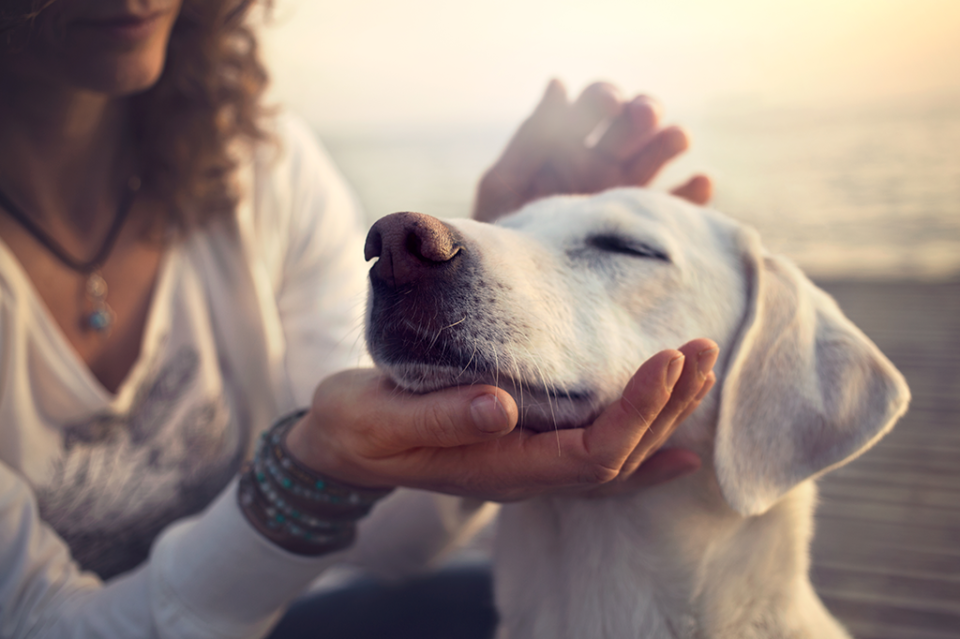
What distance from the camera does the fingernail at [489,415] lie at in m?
0.93

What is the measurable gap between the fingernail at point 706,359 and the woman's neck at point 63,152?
169 centimetres

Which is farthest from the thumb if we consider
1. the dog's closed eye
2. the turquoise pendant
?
the turquoise pendant

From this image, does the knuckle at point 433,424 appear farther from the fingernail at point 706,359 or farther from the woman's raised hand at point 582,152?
the woman's raised hand at point 582,152

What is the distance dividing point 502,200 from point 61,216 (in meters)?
1.34

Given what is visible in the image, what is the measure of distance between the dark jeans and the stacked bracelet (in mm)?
771

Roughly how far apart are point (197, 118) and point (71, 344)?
2.67ft

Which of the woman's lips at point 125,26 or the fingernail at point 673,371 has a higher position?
the woman's lips at point 125,26

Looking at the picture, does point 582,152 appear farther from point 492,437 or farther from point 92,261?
point 92,261

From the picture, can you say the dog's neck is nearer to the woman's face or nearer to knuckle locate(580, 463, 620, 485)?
knuckle locate(580, 463, 620, 485)

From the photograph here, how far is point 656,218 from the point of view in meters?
1.38

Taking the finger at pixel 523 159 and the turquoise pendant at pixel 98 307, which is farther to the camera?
the finger at pixel 523 159

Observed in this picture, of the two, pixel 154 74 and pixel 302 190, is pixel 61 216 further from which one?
pixel 302 190

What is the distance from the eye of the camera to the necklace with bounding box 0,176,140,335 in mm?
1686

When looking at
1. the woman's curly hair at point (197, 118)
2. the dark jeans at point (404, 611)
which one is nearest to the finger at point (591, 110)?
the woman's curly hair at point (197, 118)
